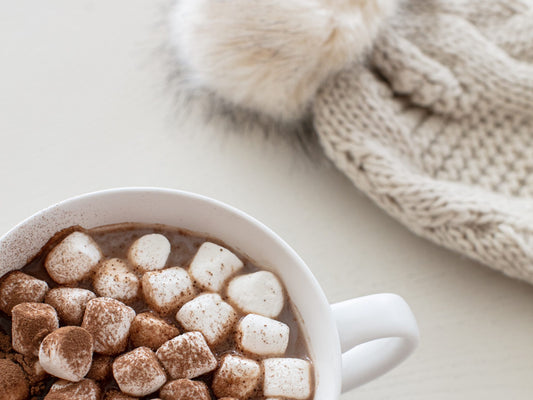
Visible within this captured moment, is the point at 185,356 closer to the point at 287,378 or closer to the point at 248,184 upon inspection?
the point at 287,378

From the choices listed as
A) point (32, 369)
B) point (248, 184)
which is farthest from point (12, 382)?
point (248, 184)

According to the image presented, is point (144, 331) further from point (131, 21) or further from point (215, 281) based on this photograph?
point (131, 21)

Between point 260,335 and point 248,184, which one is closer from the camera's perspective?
point 260,335

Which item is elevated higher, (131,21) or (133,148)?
(131,21)

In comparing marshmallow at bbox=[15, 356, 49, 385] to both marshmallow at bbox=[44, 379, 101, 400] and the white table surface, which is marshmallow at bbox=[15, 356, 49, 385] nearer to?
marshmallow at bbox=[44, 379, 101, 400]

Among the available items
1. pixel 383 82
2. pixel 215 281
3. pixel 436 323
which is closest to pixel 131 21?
pixel 383 82
